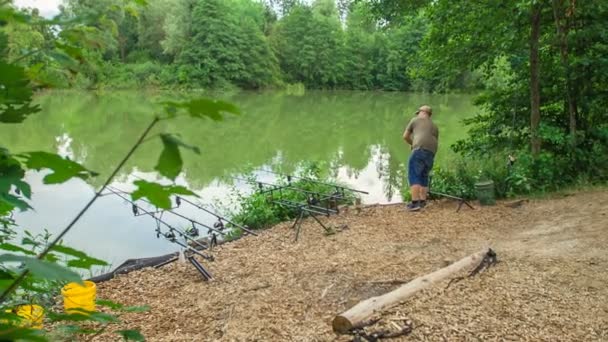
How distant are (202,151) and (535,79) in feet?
21.3

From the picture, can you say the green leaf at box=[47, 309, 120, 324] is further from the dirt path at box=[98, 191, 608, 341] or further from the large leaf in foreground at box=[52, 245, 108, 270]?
the dirt path at box=[98, 191, 608, 341]

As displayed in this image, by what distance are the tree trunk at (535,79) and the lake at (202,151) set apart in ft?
8.58

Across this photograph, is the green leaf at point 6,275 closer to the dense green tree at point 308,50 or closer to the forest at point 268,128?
the forest at point 268,128

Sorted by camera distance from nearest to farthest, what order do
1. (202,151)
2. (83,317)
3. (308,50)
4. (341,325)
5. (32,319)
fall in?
1. (83,317)
2. (32,319)
3. (202,151)
4. (341,325)
5. (308,50)

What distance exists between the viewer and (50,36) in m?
0.98

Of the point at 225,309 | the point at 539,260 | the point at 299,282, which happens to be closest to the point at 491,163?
the point at 539,260

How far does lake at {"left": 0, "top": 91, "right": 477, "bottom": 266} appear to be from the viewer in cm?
736

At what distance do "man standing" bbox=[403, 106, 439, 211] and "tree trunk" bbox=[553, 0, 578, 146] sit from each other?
189 cm

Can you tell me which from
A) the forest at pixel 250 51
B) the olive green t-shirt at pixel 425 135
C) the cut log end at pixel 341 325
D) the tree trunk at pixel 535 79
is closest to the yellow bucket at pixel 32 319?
the cut log end at pixel 341 325

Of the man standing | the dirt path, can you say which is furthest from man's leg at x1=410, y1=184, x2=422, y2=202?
the dirt path

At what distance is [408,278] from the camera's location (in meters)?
4.07

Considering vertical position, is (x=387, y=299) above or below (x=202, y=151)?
below

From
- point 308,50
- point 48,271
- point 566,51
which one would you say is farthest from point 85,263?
point 308,50

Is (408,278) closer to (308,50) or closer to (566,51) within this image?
(566,51)
